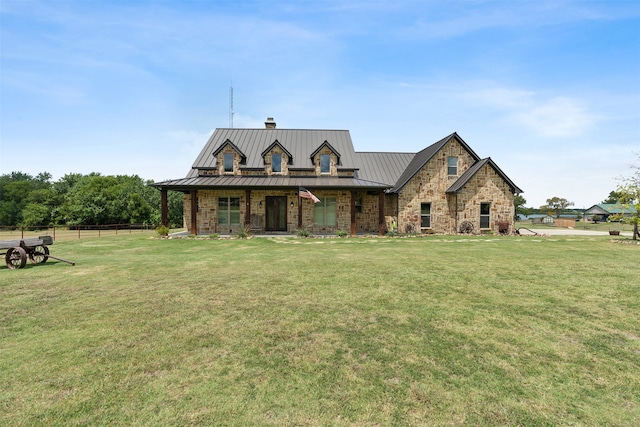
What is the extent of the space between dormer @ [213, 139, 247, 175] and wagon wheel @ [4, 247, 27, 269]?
41.2 ft

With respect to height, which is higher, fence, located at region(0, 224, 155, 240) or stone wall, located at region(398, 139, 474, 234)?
stone wall, located at region(398, 139, 474, 234)

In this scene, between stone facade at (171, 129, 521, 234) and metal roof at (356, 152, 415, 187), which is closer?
stone facade at (171, 129, 521, 234)

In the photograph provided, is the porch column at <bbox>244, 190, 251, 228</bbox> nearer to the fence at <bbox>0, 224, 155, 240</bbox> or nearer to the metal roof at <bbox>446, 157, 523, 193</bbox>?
the fence at <bbox>0, 224, 155, 240</bbox>

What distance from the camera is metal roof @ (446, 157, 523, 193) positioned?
2038 centimetres

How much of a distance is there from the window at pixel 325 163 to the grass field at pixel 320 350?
47.2ft

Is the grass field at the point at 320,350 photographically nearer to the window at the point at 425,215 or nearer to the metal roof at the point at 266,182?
the metal roof at the point at 266,182

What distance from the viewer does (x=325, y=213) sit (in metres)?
21.2

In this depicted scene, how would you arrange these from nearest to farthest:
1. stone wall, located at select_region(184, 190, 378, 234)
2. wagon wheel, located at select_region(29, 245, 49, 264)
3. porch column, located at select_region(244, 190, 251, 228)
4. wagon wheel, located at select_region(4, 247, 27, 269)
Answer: wagon wheel, located at select_region(4, 247, 27, 269), wagon wheel, located at select_region(29, 245, 49, 264), porch column, located at select_region(244, 190, 251, 228), stone wall, located at select_region(184, 190, 378, 234)

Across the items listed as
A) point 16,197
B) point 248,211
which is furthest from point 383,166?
point 16,197

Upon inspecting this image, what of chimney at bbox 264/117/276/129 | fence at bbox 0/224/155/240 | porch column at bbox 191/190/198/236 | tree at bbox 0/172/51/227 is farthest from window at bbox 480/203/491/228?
tree at bbox 0/172/51/227

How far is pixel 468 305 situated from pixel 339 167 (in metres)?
16.7

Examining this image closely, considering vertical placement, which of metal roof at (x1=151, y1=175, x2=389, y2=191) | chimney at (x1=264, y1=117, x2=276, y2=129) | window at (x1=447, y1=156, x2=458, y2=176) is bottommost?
metal roof at (x1=151, y1=175, x2=389, y2=191)

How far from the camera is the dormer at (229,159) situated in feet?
69.3

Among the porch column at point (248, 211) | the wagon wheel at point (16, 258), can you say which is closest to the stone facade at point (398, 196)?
the porch column at point (248, 211)
